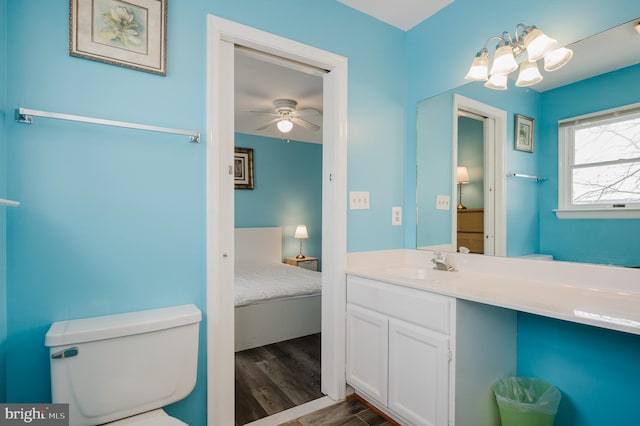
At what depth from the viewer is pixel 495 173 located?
1.87m

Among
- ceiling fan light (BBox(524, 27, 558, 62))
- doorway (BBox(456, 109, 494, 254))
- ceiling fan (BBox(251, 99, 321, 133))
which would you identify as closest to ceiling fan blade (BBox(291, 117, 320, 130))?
ceiling fan (BBox(251, 99, 321, 133))

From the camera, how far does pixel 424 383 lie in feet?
5.06

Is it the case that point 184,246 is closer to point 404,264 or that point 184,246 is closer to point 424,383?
point 424,383

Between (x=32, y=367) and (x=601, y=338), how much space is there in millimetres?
2415

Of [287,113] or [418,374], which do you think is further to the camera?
[287,113]

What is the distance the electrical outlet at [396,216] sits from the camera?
2.32 metres

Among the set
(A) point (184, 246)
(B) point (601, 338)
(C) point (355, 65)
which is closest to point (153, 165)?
(A) point (184, 246)

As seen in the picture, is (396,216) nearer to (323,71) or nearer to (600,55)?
(323,71)

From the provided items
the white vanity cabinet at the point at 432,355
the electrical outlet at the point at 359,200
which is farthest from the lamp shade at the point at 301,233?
the white vanity cabinet at the point at 432,355

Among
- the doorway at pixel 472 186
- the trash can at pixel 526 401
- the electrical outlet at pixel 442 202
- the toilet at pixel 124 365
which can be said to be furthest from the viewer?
the electrical outlet at pixel 442 202

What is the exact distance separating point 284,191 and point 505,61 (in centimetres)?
401

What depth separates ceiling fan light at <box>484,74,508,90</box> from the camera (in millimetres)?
1757

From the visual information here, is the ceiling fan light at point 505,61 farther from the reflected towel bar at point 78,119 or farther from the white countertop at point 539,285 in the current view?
the reflected towel bar at point 78,119
